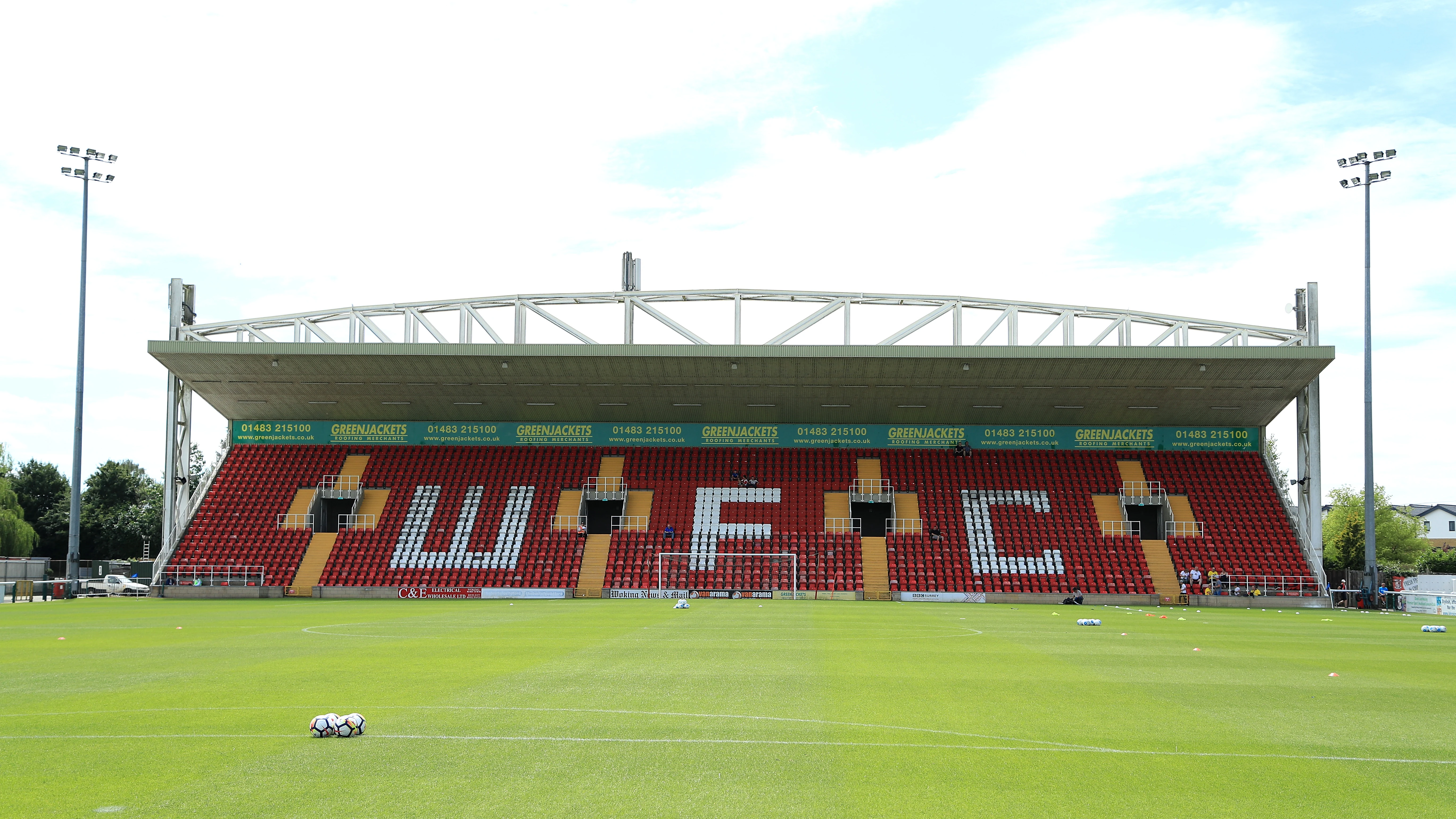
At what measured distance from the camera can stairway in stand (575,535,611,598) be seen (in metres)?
41.6

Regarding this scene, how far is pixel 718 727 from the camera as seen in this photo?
9.39 metres

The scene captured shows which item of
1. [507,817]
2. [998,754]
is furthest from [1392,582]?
[507,817]

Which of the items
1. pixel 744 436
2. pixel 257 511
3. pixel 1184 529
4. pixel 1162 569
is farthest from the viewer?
pixel 744 436

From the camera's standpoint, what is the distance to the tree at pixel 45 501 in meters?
68.4

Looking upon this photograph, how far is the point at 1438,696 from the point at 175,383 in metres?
45.7

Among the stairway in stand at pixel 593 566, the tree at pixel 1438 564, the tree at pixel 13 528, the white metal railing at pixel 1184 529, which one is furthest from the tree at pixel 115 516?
the tree at pixel 1438 564

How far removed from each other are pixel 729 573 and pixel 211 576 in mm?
21097

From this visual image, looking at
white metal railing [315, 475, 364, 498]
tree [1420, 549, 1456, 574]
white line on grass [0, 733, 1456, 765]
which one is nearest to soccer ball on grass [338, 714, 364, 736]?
white line on grass [0, 733, 1456, 765]

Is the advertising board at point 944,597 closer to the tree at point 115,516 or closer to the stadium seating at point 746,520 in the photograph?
the stadium seating at point 746,520

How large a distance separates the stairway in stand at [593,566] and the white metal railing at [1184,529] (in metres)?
23.9

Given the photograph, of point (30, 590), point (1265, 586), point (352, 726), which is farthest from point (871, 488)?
point (352, 726)

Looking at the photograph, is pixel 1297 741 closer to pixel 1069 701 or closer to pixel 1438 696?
pixel 1069 701

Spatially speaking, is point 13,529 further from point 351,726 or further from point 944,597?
point 351,726

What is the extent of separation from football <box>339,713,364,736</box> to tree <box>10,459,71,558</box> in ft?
232
